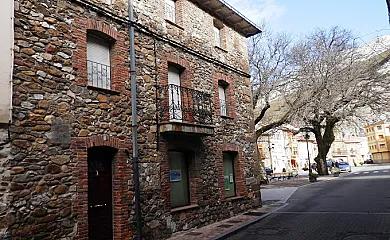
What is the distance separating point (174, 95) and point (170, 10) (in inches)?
117

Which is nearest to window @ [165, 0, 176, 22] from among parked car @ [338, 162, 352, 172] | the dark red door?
the dark red door

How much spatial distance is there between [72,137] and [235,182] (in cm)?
714

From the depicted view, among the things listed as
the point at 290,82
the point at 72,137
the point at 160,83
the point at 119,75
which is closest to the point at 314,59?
the point at 290,82

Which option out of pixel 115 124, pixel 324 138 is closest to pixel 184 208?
pixel 115 124

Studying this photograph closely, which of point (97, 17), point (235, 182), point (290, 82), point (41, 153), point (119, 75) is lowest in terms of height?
point (235, 182)

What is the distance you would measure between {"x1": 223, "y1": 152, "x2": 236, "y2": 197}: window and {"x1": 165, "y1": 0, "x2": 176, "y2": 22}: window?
17.0ft

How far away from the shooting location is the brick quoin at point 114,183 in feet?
21.7

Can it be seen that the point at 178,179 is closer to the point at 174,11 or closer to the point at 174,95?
the point at 174,95

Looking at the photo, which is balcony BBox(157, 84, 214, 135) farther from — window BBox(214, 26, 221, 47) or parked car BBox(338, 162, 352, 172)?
parked car BBox(338, 162, 352, 172)

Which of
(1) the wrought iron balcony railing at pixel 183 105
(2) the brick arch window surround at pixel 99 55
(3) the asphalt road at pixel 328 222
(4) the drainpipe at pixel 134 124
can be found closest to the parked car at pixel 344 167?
(3) the asphalt road at pixel 328 222

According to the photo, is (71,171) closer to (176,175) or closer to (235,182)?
(176,175)

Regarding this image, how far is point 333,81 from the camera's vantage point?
2248 cm

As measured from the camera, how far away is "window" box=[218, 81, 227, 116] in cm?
1214

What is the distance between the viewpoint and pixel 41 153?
242 inches
